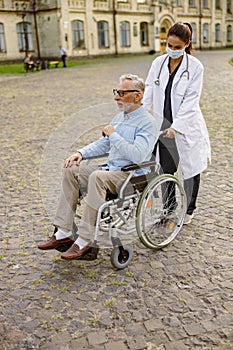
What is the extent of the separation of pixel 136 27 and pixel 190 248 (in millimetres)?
41708

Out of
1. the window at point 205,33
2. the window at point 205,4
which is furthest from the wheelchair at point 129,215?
the window at point 205,4

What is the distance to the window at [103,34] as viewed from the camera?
1569 inches

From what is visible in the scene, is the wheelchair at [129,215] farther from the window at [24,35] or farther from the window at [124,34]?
the window at [124,34]

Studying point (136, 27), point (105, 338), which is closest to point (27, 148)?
point (105, 338)

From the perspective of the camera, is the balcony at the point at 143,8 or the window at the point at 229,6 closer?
the balcony at the point at 143,8

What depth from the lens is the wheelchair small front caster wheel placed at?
3564 millimetres

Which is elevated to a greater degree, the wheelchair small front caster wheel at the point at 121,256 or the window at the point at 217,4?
the window at the point at 217,4

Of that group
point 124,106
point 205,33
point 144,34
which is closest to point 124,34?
point 144,34

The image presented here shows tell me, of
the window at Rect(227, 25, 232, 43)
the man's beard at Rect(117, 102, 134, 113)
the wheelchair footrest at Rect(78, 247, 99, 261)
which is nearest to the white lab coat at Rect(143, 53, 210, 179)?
the man's beard at Rect(117, 102, 134, 113)

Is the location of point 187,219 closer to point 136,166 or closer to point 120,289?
point 136,166

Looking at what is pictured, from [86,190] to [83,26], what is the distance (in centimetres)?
3696

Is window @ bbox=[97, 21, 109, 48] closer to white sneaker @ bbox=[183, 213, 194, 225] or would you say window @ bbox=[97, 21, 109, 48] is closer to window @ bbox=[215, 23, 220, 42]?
window @ bbox=[215, 23, 220, 42]

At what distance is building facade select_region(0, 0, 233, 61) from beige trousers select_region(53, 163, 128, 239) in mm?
33984

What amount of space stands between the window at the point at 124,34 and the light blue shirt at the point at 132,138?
130ft
